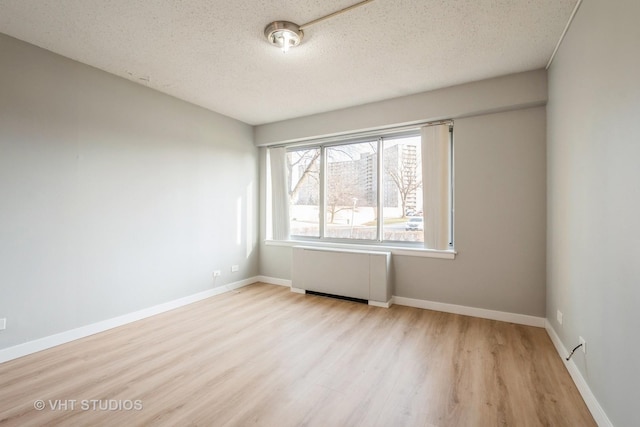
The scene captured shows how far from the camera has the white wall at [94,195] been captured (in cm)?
246

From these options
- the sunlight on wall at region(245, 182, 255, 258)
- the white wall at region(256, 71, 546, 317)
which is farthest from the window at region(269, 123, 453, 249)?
the sunlight on wall at region(245, 182, 255, 258)

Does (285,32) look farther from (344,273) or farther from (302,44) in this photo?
(344,273)

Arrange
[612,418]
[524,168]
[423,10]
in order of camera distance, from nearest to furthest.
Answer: [612,418] → [423,10] → [524,168]

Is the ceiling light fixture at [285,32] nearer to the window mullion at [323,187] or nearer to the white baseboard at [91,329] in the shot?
the window mullion at [323,187]

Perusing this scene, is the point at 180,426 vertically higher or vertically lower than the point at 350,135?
lower

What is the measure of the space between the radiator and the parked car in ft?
1.58

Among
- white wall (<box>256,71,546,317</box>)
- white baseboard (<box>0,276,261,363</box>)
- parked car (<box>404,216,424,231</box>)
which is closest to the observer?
white baseboard (<box>0,276,261,363</box>)

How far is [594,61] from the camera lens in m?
1.80

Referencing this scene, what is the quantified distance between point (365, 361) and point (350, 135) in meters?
3.14

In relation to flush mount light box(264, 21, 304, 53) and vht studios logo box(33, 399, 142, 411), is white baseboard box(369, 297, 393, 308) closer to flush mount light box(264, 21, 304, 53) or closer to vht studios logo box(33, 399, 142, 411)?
vht studios logo box(33, 399, 142, 411)

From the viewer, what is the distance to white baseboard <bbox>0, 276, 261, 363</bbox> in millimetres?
2430

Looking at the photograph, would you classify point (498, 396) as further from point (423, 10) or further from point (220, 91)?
point (220, 91)

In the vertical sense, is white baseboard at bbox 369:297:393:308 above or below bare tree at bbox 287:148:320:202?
below

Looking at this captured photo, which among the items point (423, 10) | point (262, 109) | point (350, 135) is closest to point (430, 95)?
point (350, 135)
